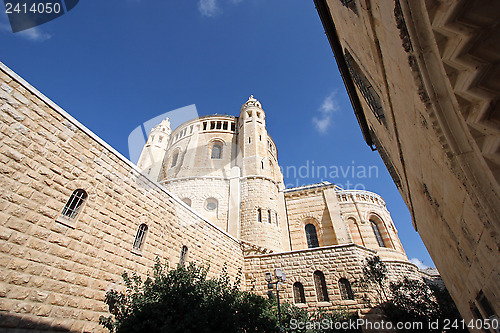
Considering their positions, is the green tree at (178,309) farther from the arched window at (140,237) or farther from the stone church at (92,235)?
→ the arched window at (140,237)

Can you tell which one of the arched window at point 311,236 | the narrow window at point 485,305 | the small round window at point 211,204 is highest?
the small round window at point 211,204

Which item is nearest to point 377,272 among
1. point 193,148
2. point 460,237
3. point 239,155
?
point 460,237

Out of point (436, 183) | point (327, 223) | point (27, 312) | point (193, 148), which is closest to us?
point (436, 183)

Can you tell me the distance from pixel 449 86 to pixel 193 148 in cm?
2136

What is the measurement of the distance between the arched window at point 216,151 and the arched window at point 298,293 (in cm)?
1379

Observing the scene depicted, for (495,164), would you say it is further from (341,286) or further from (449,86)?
(341,286)

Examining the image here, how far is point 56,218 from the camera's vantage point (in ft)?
15.0

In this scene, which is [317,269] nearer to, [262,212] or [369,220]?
[262,212]

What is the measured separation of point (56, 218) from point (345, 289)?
9487 mm

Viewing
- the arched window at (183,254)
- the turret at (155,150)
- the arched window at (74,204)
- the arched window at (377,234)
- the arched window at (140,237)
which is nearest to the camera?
the arched window at (74,204)

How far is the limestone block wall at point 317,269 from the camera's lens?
8.59 meters

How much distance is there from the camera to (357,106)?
7488 mm

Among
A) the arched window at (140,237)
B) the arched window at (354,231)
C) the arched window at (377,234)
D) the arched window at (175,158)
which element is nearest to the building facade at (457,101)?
the arched window at (140,237)

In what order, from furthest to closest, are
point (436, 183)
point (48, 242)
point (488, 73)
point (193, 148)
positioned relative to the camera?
1. point (193, 148)
2. point (48, 242)
3. point (436, 183)
4. point (488, 73)
